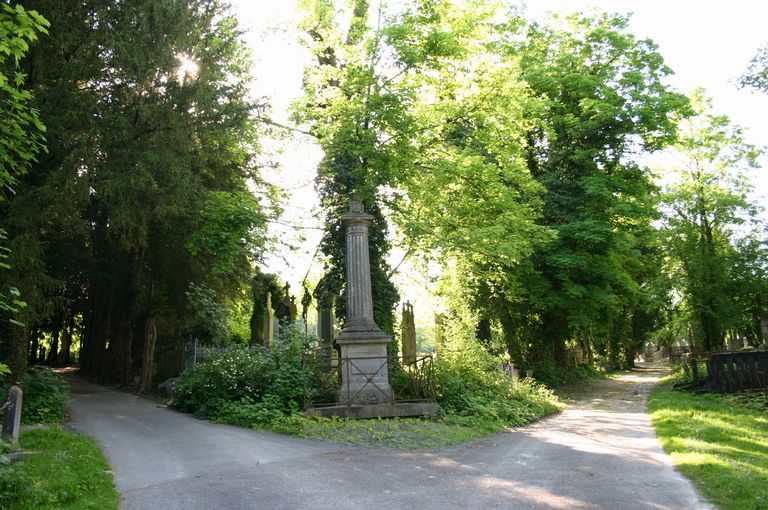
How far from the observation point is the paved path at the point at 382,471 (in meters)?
6.39

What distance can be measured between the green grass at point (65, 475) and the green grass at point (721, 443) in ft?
22.7

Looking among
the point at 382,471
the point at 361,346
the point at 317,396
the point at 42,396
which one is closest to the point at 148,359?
the point at 42,396

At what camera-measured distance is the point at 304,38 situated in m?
19.1

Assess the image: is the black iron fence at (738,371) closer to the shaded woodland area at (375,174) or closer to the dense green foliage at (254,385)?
the shaded woodland area at (375,174)

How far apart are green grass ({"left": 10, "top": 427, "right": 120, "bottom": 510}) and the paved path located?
286mm

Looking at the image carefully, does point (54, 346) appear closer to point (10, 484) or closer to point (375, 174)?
point (375, 174)

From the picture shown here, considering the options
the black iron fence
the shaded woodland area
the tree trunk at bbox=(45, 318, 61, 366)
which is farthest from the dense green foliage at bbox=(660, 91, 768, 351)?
the tree trunk at bbox=(45, 318, 61, 366)

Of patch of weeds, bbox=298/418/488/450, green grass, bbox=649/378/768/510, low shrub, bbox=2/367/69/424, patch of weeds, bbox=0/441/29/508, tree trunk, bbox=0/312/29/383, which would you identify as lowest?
green grass, bbox=649/378/768/510

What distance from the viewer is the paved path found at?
21.0ft

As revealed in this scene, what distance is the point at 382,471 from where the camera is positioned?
7898mm

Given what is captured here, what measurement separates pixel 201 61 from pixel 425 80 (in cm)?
606

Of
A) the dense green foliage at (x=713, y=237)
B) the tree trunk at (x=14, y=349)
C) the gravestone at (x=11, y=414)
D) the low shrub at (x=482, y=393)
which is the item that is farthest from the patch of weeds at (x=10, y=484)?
the dense green foliage at (x=713, y=237)

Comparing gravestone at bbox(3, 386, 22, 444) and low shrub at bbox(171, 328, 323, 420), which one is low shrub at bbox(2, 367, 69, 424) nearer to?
low shrub at bbox(171, 328, 323, 420)

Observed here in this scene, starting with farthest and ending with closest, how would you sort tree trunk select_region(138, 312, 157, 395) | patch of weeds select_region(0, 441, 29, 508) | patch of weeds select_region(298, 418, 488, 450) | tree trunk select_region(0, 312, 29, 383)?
tree trunk select_region(138, 312, 157, 395) < tree trunk select_region(0, 312, 29, 383) < patch of weeds select_region(298, 418, 488, 450) < patch of weeds select_region(0, 441, 29, 508)
